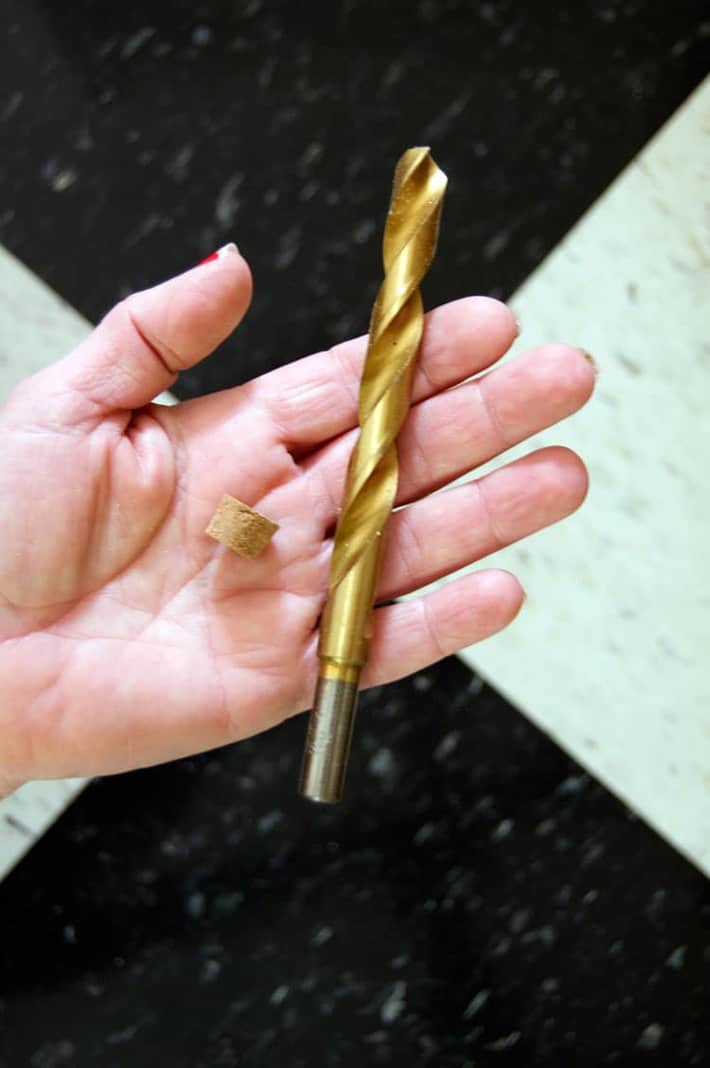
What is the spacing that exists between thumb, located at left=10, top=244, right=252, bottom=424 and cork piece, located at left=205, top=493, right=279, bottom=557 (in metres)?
0.09

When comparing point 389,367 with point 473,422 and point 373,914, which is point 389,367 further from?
point 373,914

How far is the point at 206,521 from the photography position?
687 millimetres

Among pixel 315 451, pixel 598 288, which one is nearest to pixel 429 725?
pixel 315 451

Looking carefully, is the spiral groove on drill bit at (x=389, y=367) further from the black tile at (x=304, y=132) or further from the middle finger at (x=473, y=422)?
the black tile at (x=304, y=132)

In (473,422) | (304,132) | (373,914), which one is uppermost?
(304,132)

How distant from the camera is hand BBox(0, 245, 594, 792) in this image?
638mm

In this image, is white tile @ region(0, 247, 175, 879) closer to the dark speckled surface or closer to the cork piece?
the dark speckled surface

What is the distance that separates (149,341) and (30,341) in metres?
0.26

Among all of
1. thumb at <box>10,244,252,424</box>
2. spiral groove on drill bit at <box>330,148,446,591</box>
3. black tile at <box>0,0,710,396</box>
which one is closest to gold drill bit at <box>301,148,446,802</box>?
spiral groove on drill bit at <box>330,148,446,591</box>

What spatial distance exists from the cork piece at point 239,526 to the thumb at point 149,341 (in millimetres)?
94

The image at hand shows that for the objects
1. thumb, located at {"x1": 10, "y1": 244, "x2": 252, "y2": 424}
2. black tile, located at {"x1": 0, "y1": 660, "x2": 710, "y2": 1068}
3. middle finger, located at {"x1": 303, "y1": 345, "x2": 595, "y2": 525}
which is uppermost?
thumb, located at {"x1": 10, "y1": 244, "x2": 252, "y2": 424}

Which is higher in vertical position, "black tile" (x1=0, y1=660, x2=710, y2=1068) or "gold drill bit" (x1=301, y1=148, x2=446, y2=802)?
"gold drill bit" (x1=301, y1=148, x2=446, y2=802)

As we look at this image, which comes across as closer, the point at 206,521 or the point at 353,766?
the point at 206,521

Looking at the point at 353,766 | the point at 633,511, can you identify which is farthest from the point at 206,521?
the point at 633,511
